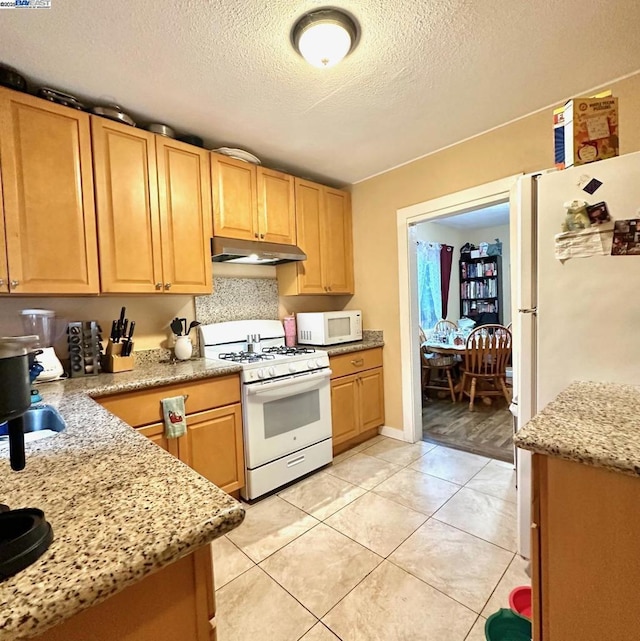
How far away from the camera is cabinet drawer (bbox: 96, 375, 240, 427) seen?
1.68 m

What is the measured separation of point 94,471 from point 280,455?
1.61 metres

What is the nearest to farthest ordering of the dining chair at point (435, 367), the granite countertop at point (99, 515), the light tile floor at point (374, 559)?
the granite countertop at point (99, 515) < the light tile floor at point (374, 559) < the dining chair at point (435, 367)

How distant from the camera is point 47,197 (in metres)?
1.71

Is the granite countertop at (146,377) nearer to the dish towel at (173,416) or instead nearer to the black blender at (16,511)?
the dish towel at (173,416)

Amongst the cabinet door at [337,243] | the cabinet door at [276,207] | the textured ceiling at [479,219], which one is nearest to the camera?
the cabinet door at [276,207]

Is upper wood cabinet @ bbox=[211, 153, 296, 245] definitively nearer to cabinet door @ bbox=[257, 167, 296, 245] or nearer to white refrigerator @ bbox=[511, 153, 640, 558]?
cabinet door @ bbox=[257, 167, 296, 245]

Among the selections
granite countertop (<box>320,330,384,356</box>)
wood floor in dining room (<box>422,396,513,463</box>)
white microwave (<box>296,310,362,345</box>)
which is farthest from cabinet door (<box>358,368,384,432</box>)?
wood floor in dining room (<box>422,396,513,463</box>)

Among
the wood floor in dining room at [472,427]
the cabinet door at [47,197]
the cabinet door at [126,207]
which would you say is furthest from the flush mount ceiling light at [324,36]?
the wood floor in dining room at [472,427]

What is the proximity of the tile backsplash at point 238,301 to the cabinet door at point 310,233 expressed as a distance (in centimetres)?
31

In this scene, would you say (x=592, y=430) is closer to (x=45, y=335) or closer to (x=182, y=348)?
(x=182, y=348)

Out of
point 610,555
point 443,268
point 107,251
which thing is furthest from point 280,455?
point 443,268

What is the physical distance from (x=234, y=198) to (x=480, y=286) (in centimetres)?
482

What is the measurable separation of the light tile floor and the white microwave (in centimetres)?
103

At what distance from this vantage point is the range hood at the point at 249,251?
2.30m
